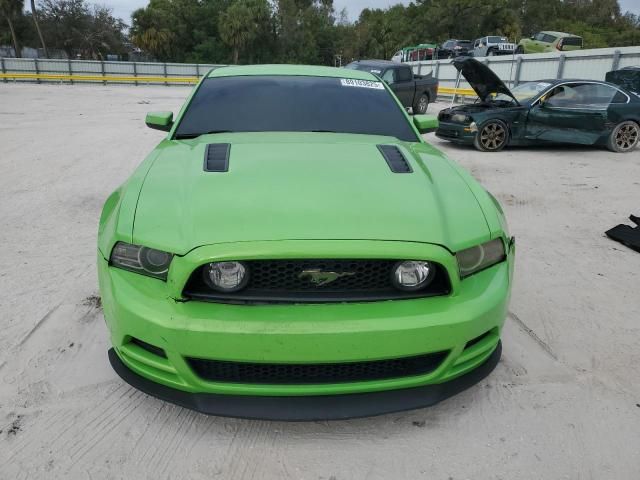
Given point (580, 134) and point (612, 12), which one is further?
point (612, 12)

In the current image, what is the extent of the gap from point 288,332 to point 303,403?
32cm

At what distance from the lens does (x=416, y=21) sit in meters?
61.7

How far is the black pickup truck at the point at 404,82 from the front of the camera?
14430mm

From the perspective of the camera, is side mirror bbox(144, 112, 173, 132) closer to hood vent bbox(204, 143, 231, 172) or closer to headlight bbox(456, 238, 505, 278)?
hood vent bbox(204, 143, 231, 172)

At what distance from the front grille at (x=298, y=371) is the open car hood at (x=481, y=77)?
7931mm

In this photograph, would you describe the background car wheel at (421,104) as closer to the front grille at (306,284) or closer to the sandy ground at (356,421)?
the sandy ground at (356,421)

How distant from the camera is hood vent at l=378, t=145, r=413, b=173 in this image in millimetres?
2438

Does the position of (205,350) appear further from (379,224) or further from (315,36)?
(315,36)

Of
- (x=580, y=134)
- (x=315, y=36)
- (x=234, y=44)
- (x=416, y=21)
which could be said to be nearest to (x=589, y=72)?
(x=580, y=134)

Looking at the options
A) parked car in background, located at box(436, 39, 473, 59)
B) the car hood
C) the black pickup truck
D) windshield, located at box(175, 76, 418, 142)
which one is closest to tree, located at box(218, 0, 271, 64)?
parked car in background, located at box(436, 39, 473, 59)

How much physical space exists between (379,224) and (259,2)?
5984 centimetres

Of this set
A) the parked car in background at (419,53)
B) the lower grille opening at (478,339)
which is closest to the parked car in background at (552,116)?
the lower grille opening at (478,339)

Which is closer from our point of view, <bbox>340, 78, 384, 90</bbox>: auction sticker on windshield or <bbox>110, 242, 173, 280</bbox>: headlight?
<bbox>110, 242, 173, 280</bbox>: headlight

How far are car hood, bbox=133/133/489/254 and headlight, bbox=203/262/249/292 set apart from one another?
4.2 inches
